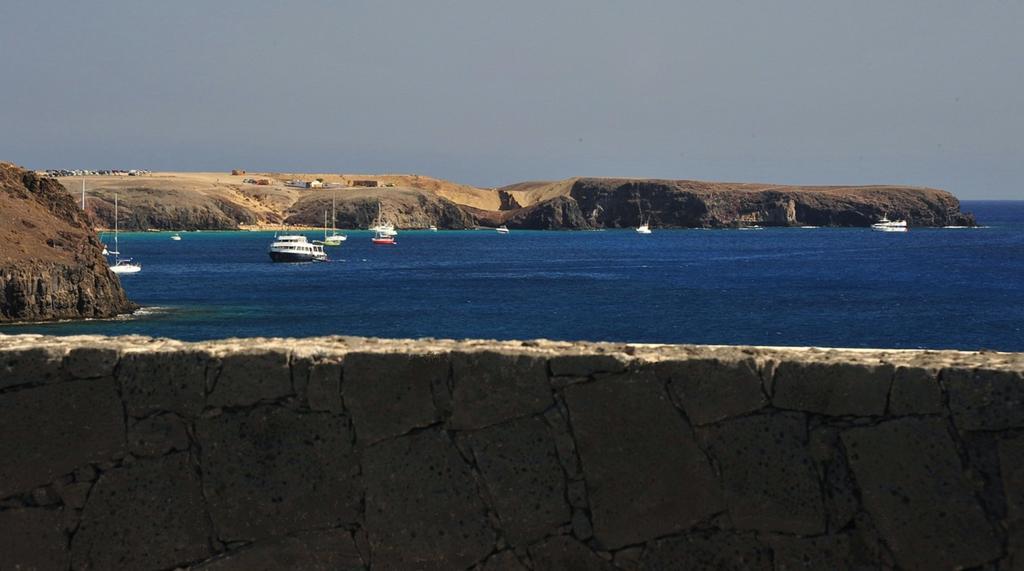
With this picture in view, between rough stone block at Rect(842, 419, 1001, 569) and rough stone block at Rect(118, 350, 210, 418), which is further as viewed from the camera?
rough stone block at Rect(118, 350, 210, 418)

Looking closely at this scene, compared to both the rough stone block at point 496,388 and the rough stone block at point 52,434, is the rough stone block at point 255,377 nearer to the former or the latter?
the rough stone block at point 52,434

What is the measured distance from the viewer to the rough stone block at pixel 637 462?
4.75 meters

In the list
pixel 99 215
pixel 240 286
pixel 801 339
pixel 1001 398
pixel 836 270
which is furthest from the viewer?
pixel 99 215

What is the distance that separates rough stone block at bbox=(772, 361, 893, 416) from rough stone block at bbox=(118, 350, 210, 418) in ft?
7.94

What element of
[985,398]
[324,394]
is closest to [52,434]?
[324,394]

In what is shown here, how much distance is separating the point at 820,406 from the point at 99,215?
197 metres

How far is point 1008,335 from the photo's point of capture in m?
52.7

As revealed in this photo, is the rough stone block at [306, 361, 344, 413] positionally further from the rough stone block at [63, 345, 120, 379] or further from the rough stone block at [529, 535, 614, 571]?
the rough stone block at [529, 535, 614, 571]

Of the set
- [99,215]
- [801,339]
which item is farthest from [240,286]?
[99,215]

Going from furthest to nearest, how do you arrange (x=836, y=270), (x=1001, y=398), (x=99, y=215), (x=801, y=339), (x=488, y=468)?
(x=99, y=215) → (x=836, y=270) → (x=801, y=339) → (x=488, y=468) → (x=1001, y=398)

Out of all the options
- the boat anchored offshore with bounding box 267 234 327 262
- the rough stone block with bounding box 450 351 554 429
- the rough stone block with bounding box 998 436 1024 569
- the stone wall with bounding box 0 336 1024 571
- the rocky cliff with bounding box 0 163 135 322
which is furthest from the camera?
the boat anchored offshore with bounding box 267 234 327 262

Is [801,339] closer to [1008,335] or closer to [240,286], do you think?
[1008,335]

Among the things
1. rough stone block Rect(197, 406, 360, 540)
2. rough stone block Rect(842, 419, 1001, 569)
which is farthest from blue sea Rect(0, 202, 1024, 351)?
rough stone block Rect(842, 419, 1001, 569)

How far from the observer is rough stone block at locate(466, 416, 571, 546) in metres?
4.79
